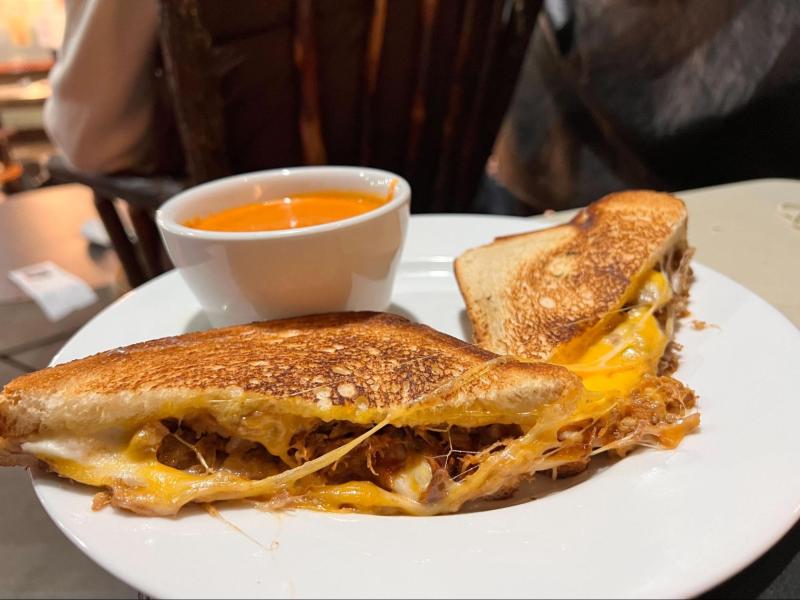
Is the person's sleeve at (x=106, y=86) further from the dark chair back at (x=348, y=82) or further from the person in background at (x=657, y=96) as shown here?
the person in background at (x=657, y=96)

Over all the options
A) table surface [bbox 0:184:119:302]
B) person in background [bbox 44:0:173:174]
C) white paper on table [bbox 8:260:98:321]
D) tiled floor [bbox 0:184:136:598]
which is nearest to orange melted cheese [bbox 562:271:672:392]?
tiled floor [bbox 0:184:136:598]

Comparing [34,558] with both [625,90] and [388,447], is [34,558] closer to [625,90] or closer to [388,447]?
[388,447]

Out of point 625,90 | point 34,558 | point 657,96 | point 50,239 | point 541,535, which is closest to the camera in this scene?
point 541,535

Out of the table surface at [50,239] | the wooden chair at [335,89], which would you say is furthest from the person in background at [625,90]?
the table surface at [50,239]

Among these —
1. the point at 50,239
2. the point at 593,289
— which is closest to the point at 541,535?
the point at 593,289

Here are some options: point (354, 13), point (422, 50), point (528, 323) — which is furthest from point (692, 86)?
A: point (528, 323)

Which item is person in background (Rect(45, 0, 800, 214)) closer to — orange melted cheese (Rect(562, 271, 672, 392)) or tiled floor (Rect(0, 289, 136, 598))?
tiled floor (Rect(0, 289, 136, 598))
